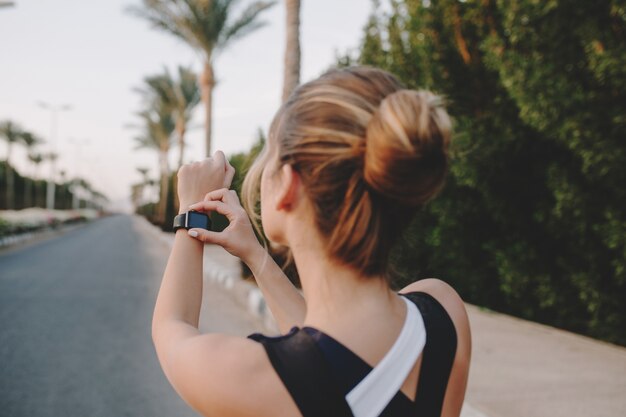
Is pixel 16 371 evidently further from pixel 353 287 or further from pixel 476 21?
pixel 476 21

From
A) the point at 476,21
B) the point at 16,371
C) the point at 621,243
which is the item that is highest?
the point at 476,21

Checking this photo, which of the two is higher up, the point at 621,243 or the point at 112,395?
the point at 621,243

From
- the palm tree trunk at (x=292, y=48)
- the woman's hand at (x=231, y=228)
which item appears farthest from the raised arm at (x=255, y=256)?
the palm tree trunk at (x=292, y=48)

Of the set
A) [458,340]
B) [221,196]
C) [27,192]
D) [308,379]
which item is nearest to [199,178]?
[221,196]

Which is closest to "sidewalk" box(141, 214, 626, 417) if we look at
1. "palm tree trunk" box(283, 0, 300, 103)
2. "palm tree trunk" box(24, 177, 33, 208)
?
"palm tree trunk" box(283, 0, 300, 103)

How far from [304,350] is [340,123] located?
37 cm

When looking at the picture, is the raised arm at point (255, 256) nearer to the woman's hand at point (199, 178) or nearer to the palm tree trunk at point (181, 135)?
the woman's hand at point (199, 178)

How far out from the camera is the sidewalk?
3.97m

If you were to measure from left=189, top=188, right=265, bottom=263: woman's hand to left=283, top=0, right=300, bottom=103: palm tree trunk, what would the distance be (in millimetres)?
8348

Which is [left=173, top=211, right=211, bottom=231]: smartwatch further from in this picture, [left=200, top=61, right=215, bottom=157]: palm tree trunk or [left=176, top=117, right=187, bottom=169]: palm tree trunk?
[left=176, top=117, right=187, bottom=169]: palm tree trunk

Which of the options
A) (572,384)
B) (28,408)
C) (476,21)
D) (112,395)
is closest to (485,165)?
(476,21)

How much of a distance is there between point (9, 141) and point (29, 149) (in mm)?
4739

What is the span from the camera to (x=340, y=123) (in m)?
0.92

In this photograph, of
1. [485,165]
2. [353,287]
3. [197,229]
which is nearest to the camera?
[353,287]
